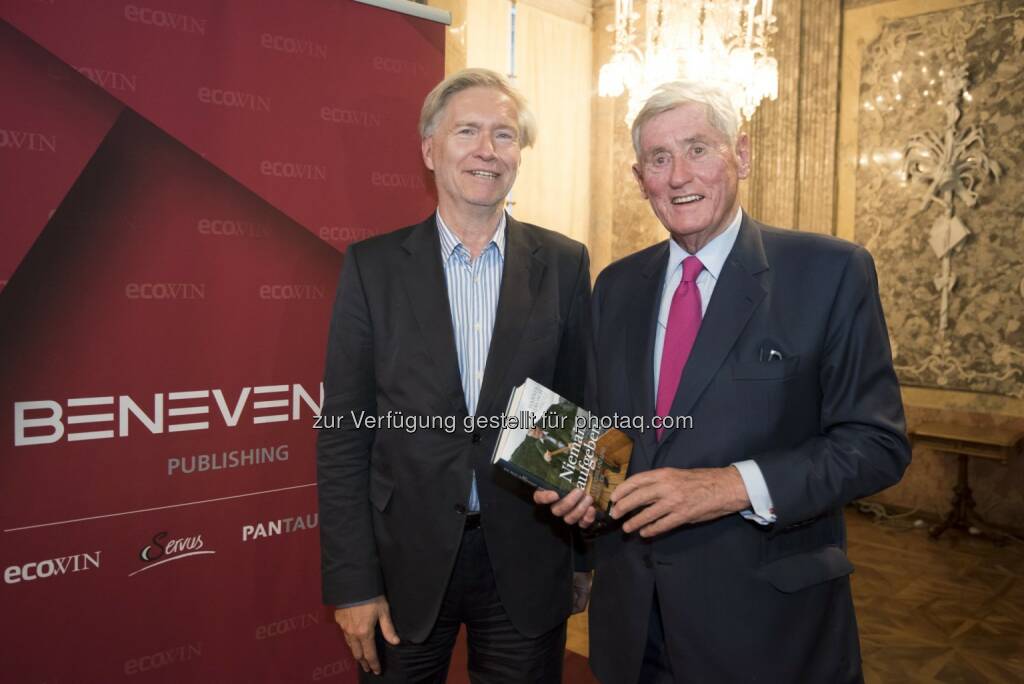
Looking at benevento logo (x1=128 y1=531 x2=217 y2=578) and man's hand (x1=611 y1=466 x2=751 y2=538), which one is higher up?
man's hand (x1=611 y1=466 x2=751 y2=538)

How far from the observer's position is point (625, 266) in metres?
1.68

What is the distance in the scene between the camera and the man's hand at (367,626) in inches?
65.3

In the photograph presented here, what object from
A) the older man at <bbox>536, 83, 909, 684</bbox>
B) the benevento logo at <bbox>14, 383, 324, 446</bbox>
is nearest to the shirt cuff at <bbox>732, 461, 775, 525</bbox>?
the older man at <bbox>536, 83, 909, 684</bbox>

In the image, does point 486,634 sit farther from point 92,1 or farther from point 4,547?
point 92,1

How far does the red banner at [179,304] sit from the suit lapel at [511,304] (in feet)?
2.43

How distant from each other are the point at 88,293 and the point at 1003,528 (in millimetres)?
5589

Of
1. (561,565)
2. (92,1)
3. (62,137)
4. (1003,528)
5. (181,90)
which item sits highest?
(92,1)

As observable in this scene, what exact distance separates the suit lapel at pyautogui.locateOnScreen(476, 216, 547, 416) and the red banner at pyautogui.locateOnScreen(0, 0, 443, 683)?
2.43 feet

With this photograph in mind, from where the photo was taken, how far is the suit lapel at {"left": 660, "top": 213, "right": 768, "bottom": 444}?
53.6 inches

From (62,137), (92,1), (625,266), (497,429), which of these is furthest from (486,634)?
(92,1)

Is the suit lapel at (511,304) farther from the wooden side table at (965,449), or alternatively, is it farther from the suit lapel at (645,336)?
the wooden side table at (965,449)

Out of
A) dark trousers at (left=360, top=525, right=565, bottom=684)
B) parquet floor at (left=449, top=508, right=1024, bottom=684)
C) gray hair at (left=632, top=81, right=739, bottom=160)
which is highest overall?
gray hair at (left=632, top=81, right=739, bottom=160)

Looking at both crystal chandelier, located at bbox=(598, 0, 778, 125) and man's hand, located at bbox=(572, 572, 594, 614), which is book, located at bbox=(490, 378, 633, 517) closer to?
man's hand, located at bbox=(572, 572, 594, 614)

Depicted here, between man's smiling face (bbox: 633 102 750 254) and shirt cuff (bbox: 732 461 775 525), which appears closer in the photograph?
shirt cuff (bbox: 732 461 775 525)
